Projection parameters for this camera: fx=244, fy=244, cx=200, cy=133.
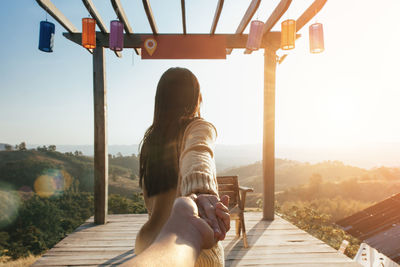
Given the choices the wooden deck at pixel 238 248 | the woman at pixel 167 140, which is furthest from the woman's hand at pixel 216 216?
the wooden deck at pixel 238 248

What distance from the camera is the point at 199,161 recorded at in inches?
32.3

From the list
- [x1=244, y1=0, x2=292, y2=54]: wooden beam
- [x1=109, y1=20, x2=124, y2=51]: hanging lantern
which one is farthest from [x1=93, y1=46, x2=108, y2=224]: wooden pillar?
[x1=244, y1=0, x2=292, y2=54]: wooden beam

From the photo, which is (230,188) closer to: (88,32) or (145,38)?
(145,38)

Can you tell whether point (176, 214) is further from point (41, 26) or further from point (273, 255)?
point (41, 26)

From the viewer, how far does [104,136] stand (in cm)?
382

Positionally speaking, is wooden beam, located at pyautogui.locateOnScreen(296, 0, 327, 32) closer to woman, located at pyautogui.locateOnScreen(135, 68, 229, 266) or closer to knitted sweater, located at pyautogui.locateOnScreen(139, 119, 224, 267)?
woman, located at pyautogui.locateOnScreen(135, 68, 229, 266)

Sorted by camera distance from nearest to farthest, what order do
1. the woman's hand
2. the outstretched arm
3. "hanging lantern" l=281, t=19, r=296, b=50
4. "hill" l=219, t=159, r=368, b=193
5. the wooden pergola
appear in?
the outstretched arm → the woman's hand → "hanging lantern" l=281, t=19, r=296, b=50 → the wooden pergola → "hill" l=219, t=159, r=368, b=193

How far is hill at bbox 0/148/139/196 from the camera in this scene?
18.2 m

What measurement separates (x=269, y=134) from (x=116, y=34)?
2.74 metres

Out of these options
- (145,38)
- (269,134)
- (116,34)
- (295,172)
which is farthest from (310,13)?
(295,172)

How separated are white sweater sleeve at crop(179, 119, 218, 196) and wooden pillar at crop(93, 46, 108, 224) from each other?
3.20 meters

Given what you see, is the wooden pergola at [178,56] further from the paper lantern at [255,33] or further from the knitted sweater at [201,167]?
the knitted sweater at [201,167]

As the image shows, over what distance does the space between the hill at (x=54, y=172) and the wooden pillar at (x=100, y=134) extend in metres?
13.1

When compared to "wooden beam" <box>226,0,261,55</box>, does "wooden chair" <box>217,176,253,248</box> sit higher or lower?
lower
